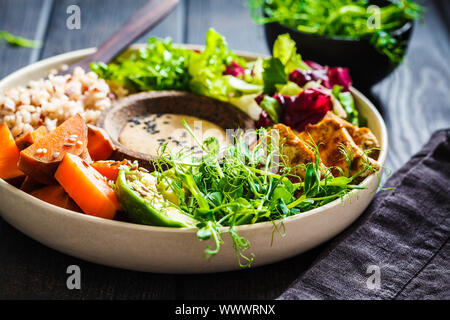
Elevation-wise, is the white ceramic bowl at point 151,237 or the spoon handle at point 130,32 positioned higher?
the spoon handle at point 130,32

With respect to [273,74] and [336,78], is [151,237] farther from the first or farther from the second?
[336,78]

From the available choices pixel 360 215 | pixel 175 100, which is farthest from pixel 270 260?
pixel 175 100

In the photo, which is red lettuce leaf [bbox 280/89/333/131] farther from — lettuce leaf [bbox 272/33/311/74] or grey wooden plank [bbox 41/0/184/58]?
grey wooden plank [bbox 41/0/184/58]

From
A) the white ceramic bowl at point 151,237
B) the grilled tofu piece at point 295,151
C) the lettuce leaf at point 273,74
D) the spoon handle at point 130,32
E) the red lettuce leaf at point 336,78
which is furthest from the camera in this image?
the spoon handle at point 130,32

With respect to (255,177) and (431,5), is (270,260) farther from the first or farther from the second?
(431,5)

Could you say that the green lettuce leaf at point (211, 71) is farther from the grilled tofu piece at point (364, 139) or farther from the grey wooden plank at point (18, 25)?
the grey wooden plank at point (18, 25)

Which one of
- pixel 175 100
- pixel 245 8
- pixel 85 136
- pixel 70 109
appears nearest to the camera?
pixel 85 136

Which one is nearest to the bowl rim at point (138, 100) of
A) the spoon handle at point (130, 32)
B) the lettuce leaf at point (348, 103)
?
the spoon handle at point (130, 32)
